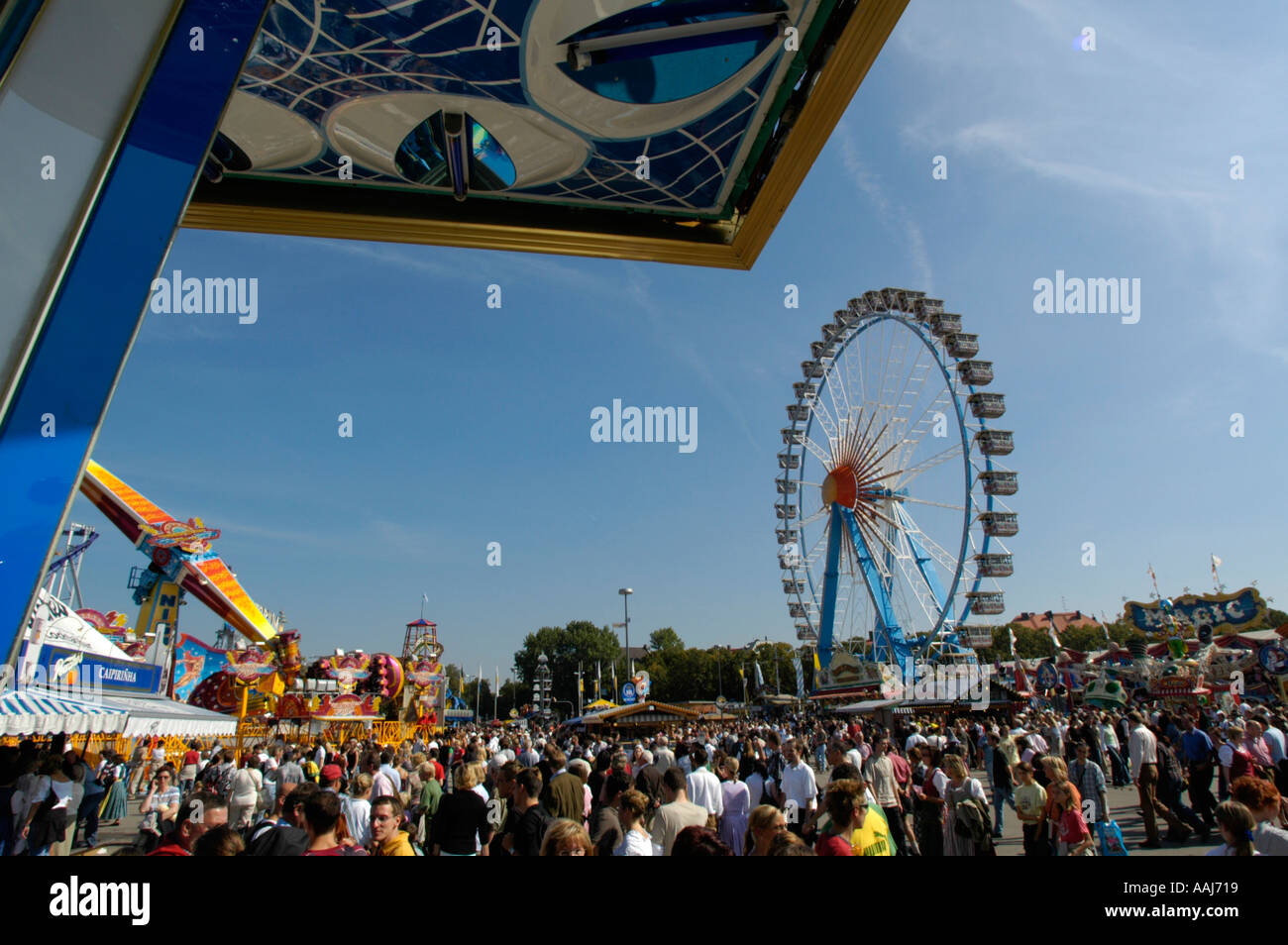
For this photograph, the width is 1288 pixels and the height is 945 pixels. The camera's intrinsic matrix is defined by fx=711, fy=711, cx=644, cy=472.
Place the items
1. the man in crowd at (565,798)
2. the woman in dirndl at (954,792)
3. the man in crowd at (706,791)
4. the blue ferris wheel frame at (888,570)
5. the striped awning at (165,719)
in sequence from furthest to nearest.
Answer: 1. the blue ferris wheel frame at (888,570)
2. the striped awning at (165,719)
3. the man in crowd at (706,791)
4. the man in crowd at (565,798)
5. the woman in dirndl at (954,792)

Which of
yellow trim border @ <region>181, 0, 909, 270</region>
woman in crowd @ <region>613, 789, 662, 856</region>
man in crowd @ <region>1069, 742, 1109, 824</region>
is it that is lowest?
man in crowd @ <region>1069, 742, 1109, 824</region>

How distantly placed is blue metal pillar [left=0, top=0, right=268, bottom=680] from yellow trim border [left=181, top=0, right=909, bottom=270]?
7.11ft

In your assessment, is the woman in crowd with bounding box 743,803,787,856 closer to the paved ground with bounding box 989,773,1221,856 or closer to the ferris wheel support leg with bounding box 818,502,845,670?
the paved ground with bounding box 989,773,1221,856

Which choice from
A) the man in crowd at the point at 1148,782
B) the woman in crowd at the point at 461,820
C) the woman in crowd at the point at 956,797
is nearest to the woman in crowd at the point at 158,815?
the woman in crowd at the point at 461,820

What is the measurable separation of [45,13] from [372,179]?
3.15 metres

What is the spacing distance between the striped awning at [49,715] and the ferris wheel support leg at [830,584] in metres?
31.5

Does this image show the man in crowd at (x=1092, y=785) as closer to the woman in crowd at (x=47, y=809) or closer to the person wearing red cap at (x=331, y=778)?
the person wearing red cap at (x=331, y=778)

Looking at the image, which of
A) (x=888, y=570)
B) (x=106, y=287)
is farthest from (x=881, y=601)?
(x=106, y=287)

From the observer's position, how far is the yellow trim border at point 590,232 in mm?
5512

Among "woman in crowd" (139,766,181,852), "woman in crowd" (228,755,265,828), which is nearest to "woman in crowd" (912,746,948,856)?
"woman in crowd" (139,766,181,852)

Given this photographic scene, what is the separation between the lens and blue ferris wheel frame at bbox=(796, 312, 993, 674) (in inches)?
1121

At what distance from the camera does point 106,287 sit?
11.1 feet

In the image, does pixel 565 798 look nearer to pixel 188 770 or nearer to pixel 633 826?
pixel 633 826
